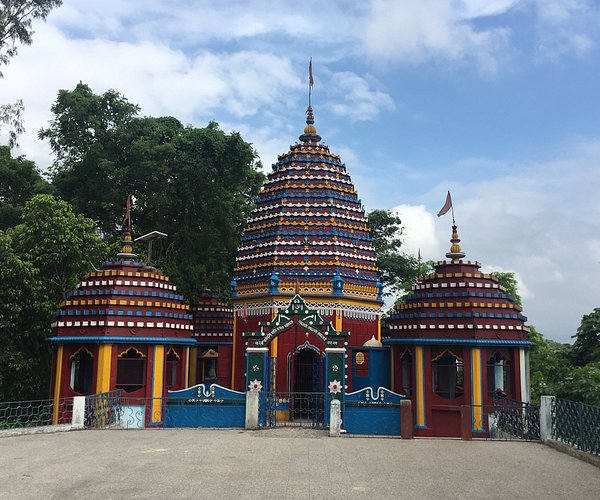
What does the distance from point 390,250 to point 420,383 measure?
20.1 meters

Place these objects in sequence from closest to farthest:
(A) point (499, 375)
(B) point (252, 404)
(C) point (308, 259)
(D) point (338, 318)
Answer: (B) point (252, 404)
(A) point (499, 375)
(D) point (338, 318)
(C) point (308, 259)

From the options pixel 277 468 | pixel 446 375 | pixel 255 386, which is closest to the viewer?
pixel 277 468

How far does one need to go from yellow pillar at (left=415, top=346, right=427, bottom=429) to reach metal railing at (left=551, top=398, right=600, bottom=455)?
16.3ft

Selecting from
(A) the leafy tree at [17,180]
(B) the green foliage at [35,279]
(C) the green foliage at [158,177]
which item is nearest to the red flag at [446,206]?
(C) the green foliage at [158,177]

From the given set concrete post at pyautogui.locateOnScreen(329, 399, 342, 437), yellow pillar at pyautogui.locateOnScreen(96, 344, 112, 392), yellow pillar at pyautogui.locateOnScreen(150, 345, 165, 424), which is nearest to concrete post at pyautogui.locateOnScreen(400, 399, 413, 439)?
concrete post at pyautogui.locateOnScreen(329, 399, 342, 437)

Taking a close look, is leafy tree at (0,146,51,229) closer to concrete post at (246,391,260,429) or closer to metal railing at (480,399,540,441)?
concrete post at (246,391,260,429)

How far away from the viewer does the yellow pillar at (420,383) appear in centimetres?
1969

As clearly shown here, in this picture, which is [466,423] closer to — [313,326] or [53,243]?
[313,326]

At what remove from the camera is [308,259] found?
23828mm

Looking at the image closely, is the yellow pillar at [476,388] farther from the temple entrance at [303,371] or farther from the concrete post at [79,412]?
the concrete post at [79,412]

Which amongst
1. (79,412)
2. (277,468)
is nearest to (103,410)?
(79,412)

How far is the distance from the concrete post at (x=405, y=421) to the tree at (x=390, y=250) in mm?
22600

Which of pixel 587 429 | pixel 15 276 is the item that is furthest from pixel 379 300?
pixel 15 276

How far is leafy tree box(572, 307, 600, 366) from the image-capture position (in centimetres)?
2586
